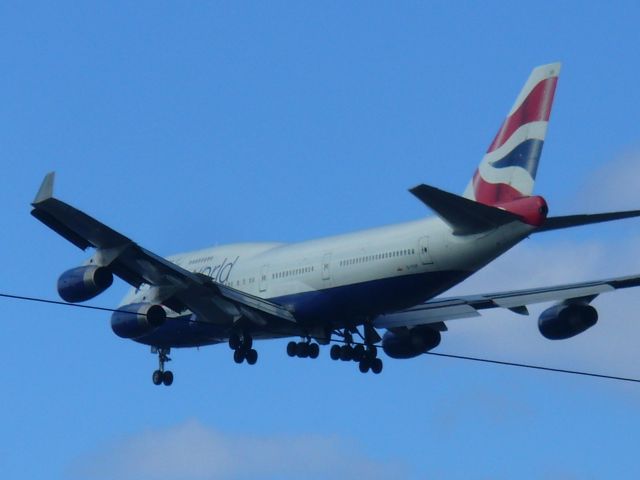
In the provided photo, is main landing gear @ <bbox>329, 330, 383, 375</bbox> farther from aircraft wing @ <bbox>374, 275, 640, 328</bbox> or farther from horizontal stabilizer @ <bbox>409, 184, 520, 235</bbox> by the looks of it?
horizontal stabilizer @ <bbox>409, 184, 520, 235</bbox>

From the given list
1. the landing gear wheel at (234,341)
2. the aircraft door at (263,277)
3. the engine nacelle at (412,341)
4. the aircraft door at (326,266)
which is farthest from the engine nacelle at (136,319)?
the engine nacelle at (412,341)

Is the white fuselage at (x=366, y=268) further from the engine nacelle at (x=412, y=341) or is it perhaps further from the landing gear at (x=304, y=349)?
the engine nacelle at (x=412, y=341)

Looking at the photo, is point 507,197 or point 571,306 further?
point 571,306

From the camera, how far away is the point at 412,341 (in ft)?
202

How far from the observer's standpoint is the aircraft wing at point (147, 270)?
55719 millimetres

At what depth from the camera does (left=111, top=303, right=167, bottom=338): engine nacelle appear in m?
57.0

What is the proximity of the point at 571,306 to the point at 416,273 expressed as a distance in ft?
20.1

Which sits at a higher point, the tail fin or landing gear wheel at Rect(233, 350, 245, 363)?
the tail fin

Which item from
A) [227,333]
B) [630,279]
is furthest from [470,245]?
[227,333]

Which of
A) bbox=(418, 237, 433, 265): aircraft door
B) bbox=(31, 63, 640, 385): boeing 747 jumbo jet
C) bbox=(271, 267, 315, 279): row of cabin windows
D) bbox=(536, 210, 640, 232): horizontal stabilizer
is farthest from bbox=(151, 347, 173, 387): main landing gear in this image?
bbox=(536, 210, 640, 232): horizontal stabilizer

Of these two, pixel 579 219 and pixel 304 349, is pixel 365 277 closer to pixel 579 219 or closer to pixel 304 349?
pixel 304 349

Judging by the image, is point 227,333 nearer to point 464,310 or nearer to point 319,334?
point 319,334

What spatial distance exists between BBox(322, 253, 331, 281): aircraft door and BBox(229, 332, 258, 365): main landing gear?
11.0 ft

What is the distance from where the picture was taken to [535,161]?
55.2 metres
